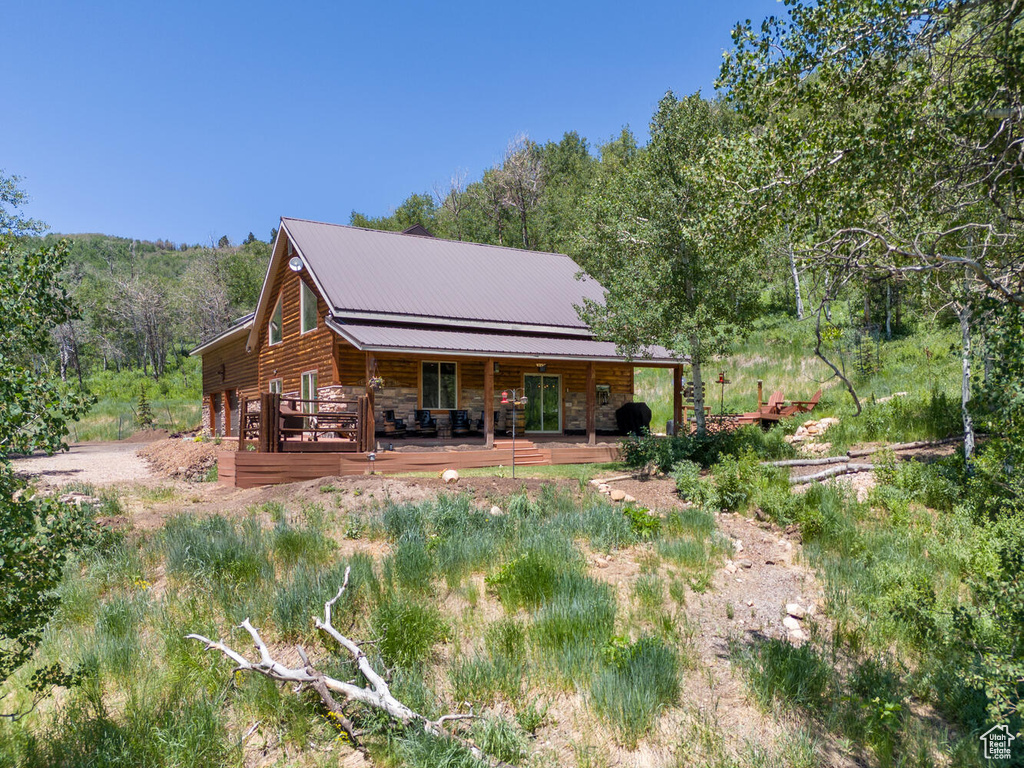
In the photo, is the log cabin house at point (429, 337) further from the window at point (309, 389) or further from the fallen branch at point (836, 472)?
the fallen branch at point (836, 472)

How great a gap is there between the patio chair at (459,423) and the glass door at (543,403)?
2.45 metres

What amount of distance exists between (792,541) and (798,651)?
3.86 m

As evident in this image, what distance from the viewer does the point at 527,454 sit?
657 inches

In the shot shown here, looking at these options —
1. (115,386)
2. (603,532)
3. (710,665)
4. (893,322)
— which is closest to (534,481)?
(603,532)

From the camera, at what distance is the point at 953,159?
717 centimetres

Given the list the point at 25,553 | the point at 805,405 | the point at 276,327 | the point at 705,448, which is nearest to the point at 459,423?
the point at 705,448


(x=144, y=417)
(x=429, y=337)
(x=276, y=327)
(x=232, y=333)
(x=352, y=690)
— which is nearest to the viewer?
(x=352, y=690)

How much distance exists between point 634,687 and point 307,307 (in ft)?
55.4

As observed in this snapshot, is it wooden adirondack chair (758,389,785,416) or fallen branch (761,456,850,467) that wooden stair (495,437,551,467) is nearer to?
fallen branch (761,456,850,467)

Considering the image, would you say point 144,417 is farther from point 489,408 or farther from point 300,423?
Answer: point 489,408

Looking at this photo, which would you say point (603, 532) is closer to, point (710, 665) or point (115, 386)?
point (710, 665)

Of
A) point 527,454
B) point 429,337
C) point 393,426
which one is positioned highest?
point 429,337

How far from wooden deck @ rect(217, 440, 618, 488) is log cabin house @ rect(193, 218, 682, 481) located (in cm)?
93

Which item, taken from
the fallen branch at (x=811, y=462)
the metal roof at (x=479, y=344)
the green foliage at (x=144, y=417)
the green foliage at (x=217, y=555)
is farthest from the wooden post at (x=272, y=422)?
the green foliage at (x=144, y=417)
